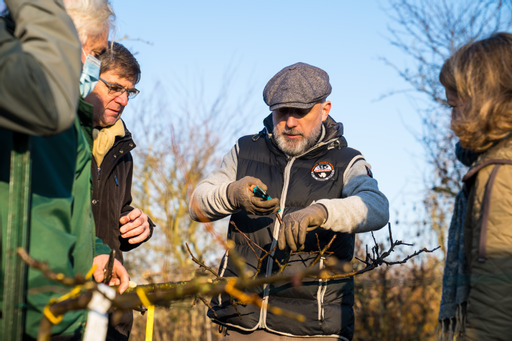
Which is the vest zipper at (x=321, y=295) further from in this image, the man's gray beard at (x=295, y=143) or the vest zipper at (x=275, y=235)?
the man's gray beard at (x=295, y=143)

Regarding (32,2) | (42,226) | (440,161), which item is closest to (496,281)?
(42,226)

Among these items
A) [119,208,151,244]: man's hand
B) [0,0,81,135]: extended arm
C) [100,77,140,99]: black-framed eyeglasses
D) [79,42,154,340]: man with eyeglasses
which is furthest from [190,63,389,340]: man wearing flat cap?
[0,0,81,135]: extended arm

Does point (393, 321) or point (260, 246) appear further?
point (393, 321)

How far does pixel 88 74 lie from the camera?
2.39m

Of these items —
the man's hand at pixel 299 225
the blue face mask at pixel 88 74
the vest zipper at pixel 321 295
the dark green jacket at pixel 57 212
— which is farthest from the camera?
the vest zipper at pixel 321 295

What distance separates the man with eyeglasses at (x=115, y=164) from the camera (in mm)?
3822

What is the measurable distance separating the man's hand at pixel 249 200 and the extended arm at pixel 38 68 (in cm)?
172

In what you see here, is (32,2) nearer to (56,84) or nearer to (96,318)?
(56,84)

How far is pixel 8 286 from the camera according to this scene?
1597mm

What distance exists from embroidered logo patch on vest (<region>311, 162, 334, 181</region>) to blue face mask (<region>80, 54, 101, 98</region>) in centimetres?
171

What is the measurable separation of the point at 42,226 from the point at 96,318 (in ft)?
1.27

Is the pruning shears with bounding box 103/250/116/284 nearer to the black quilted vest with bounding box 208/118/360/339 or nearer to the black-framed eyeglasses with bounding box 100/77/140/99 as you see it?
the black quilted vest with bounding box 208/118/360/339

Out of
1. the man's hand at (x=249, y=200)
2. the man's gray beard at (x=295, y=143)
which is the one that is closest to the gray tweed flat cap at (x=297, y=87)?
the man's gray beard at (x=295, y=143)

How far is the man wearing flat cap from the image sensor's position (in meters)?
3.38
